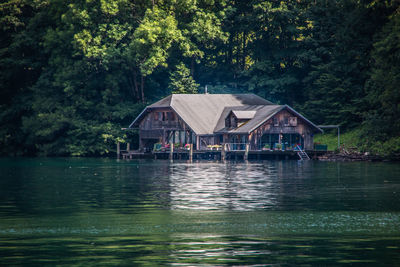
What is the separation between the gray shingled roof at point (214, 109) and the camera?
288 ft

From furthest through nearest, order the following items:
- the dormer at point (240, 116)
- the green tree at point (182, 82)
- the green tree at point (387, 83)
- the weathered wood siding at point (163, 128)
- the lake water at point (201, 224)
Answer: the green tree at point (182, 82) → the weathered wood siding at point (163, 128) → the dormer at point (240, 116) → the green tree at point (387, 83) → the lake water at point (201, 224)

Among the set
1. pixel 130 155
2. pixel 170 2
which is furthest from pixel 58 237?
pixel 170 2

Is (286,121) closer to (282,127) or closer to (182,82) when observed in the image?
(282,127)

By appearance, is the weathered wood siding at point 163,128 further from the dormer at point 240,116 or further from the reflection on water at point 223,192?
the reflection on water at point 223,192

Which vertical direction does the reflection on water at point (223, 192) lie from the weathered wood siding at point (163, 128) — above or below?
below

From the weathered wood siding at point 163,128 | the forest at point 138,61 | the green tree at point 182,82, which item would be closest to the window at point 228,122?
the weathered wood siding at point 163,128

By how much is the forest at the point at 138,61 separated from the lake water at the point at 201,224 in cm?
4927

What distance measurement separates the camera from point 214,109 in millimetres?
94750

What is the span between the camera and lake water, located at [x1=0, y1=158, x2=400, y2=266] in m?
17.6

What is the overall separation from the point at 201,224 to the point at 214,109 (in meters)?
71.4

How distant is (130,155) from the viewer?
90.3 meters

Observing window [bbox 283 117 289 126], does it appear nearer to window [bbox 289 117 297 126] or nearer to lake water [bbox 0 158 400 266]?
window [bbox 289 117 297 126]

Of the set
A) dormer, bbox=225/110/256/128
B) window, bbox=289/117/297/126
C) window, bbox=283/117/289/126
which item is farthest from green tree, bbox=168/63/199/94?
window, bbox=289/117/297/126

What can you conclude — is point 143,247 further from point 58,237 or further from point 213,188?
point 213,188
